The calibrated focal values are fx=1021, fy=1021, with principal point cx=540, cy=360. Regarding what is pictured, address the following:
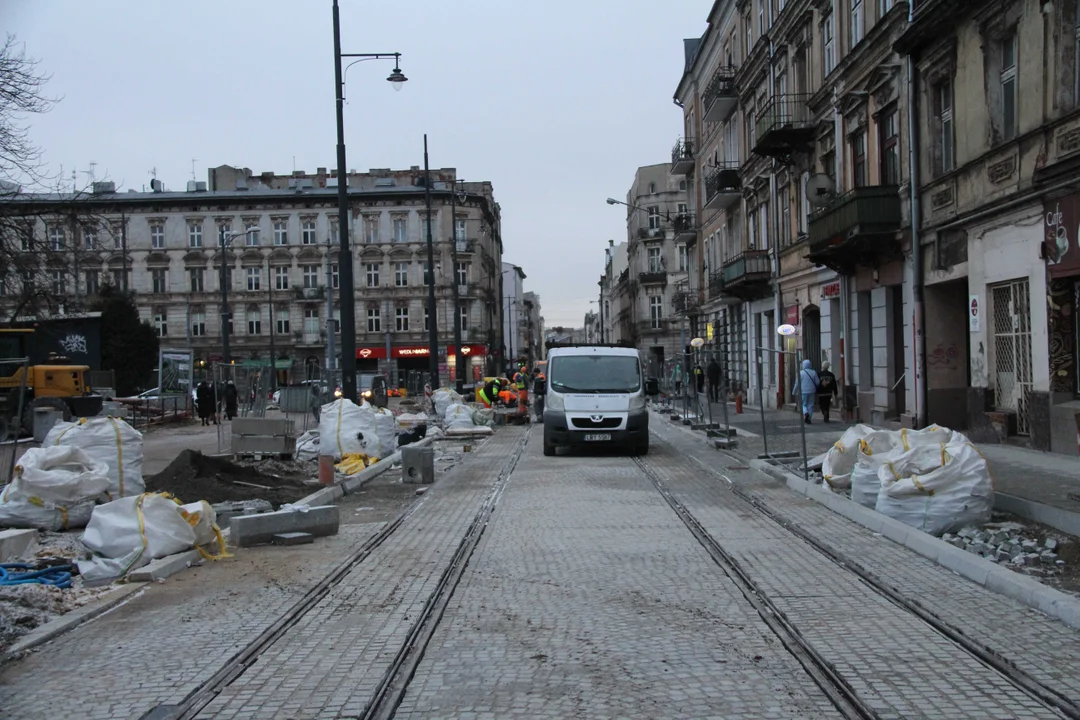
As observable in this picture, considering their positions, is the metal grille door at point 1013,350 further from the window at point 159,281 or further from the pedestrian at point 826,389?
the window at point 159,281

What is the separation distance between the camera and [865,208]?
21.7 meters

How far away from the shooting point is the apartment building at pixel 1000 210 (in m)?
14.9

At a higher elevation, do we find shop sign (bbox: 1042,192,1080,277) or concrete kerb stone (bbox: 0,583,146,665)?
shop sign (bbox: 1042,192,1080,277)

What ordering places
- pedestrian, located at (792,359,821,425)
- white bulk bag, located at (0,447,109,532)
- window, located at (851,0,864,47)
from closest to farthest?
white bulk bag, located at (0,447,109,532), window, located at (851,0,864,47), pedestrian, located at (792,359,821,425)

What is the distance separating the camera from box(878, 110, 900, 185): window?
22.2 m

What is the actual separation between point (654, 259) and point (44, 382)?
6204 centimetres

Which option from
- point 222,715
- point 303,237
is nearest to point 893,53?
point 222,715

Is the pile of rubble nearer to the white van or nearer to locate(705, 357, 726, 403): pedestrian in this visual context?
the white van

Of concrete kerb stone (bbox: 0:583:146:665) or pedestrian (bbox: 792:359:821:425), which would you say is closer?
concrete kerb stone (bbox: 0:583:146:665)

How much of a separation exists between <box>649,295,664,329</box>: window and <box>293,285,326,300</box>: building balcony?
94.7 ft

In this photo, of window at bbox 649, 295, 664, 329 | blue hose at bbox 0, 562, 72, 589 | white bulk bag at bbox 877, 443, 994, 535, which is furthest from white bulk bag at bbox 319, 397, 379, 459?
window at bbox 649, 295, 664, 329

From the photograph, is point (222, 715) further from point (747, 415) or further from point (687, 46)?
point (687, 46)

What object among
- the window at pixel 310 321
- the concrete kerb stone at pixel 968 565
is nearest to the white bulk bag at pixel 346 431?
the concrete kerb stone at pixel 968 565

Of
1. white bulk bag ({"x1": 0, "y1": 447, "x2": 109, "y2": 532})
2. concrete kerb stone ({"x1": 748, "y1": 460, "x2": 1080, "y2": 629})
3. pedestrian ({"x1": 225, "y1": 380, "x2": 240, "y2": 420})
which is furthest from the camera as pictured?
pedestrian ({"x1": 225, "y1": 380, "x2": 240, "y2": 420})
